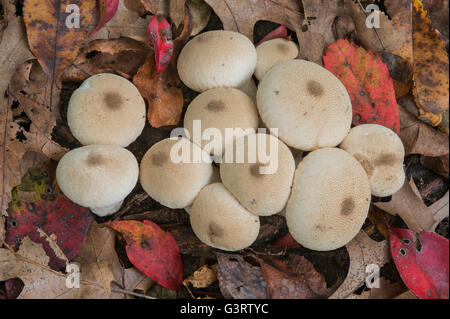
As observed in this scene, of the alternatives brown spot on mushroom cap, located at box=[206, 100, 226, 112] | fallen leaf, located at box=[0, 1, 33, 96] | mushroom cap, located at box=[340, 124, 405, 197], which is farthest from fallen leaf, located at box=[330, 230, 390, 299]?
fallen leaf, located at box=[0, 1, 33, 96]

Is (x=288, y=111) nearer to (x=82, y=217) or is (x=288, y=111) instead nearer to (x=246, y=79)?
(x=246, y=79)

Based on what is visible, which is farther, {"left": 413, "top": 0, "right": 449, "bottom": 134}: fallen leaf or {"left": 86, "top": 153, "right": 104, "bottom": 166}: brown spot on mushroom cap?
{"left": 413, "top": 0, "right": 449, "bottom": 134}: fallen leaf

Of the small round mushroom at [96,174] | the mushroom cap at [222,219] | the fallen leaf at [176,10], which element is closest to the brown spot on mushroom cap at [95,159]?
the small round mushroom at [96,174]

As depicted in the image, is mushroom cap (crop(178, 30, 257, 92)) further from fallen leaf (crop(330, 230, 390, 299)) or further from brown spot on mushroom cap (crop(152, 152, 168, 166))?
fallen leaf (crop(330, 230, 390, 299))

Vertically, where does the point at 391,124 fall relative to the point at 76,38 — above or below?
below

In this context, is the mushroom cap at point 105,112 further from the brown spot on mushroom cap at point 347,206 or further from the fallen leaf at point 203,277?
the brown spot on mushroom cap at point 347,206

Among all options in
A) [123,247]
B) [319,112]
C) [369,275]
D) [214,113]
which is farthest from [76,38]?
[369,275]
